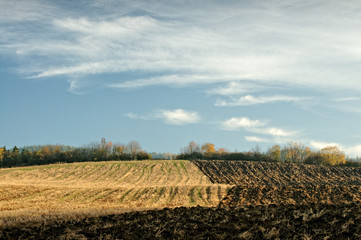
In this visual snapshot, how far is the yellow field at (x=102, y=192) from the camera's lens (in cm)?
2788

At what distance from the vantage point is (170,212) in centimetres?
2027

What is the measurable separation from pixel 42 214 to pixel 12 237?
5.36 metres

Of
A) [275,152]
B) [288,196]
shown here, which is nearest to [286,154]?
[275,152]

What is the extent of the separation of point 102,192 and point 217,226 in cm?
2434

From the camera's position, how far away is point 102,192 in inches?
1473

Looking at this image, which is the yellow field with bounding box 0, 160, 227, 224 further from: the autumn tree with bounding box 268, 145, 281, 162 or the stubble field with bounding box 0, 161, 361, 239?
the autumn tree with bounding box 268, 145, 281, 162

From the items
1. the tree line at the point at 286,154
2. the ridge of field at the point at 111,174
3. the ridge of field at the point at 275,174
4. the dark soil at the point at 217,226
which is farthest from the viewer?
the tree line at the point at 286,154

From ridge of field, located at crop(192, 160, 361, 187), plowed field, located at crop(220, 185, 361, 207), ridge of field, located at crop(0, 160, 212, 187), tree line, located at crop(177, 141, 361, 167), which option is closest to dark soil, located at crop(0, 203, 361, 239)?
plowed field, located at crop(220, 185, 361, 207)

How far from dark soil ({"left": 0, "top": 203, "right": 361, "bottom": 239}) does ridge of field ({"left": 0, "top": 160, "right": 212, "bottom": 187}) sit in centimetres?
3368

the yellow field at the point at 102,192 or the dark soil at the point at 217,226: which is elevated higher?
the dark soil at the point at 217,226

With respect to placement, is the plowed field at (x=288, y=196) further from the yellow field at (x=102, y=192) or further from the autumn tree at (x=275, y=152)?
the autumn tree at (x=275, y=152)

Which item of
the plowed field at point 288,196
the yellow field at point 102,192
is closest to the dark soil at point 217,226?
the yellow field at point 102,192

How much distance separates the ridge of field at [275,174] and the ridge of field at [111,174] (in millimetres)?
3566

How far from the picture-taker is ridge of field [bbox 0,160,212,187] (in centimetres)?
5481
